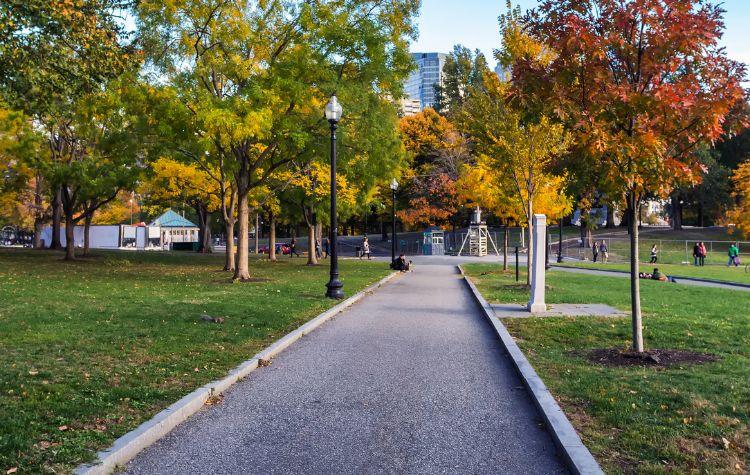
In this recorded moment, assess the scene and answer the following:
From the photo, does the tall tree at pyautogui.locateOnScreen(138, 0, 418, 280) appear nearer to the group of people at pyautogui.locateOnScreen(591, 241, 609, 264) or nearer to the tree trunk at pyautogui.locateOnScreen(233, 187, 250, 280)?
the tree trunk at pyautogui.locateOnScreen(233, 187, 250, 280)

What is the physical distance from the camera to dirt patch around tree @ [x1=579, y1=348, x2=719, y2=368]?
24.1ft

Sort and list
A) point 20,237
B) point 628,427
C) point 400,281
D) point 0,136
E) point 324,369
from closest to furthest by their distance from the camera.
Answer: point 628,427
point 324,369
point 400,281
point 0,136
point 20,237

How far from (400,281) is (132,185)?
534 inches

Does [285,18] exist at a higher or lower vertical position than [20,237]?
higher

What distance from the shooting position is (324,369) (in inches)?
296

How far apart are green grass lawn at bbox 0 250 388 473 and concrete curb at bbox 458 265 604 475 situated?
10.9ft

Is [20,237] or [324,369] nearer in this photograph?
[324,369]

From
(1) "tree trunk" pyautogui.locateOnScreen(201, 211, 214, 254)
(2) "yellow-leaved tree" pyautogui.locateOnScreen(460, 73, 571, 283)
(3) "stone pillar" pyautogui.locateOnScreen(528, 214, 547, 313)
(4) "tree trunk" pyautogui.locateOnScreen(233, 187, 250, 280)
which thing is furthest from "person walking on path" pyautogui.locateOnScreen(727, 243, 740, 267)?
(1) "tree trunk" pyautogui.locateOnScreen(201, 211, 214, 254)

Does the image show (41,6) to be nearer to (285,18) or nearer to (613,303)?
(285,18)

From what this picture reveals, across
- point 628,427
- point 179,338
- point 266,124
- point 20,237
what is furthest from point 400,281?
point 20,237

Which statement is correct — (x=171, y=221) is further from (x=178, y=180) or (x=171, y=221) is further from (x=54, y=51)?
(x=54, y=51)

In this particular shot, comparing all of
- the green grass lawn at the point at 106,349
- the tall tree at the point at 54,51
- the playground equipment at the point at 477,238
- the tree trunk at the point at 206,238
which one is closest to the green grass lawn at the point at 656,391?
the green grass lawn at the point at 106,349

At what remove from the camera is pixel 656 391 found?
19.5ft

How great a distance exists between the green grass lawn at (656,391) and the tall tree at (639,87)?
1.19m
